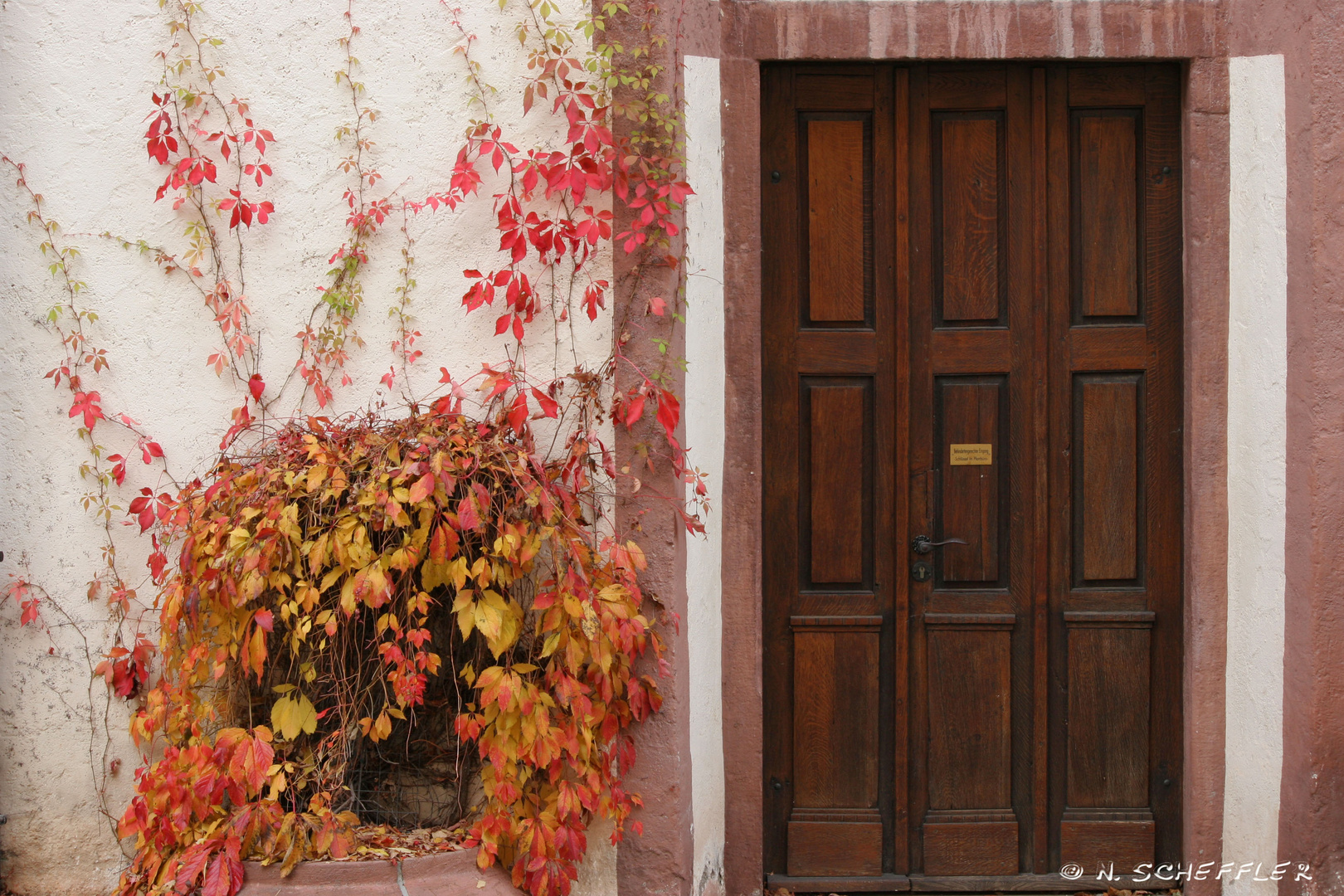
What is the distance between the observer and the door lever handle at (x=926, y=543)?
3.36 meters

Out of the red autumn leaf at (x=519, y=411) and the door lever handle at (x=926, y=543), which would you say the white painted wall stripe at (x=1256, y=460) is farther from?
the red autumn leaf at (x=519, y=411)

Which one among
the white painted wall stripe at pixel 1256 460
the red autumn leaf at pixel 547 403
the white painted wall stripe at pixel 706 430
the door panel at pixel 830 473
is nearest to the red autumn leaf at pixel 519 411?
the red autumn leaf at pixel 547 403

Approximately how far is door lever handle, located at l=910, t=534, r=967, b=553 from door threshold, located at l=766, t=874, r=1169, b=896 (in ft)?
3.57

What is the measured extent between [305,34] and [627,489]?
1623 millimetres

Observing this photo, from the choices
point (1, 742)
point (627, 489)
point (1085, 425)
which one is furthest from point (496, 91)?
point (1, 742)

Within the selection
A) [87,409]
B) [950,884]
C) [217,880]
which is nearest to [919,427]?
[950,884]

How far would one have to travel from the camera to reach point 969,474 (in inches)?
133

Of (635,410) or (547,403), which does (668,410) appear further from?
(547,403)

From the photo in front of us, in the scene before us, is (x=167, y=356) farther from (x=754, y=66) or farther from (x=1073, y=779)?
(x=1073, y=779)

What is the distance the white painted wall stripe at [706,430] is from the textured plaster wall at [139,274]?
0.32 metres

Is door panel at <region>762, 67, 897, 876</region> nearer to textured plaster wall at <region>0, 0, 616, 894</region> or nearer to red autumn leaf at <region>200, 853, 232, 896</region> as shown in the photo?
textured plaster wall at <region>0, 0, 616, 894</region>

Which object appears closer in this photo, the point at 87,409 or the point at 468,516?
the point at 468,516

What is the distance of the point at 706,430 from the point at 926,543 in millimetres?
848

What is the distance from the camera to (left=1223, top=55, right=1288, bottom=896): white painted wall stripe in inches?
123
